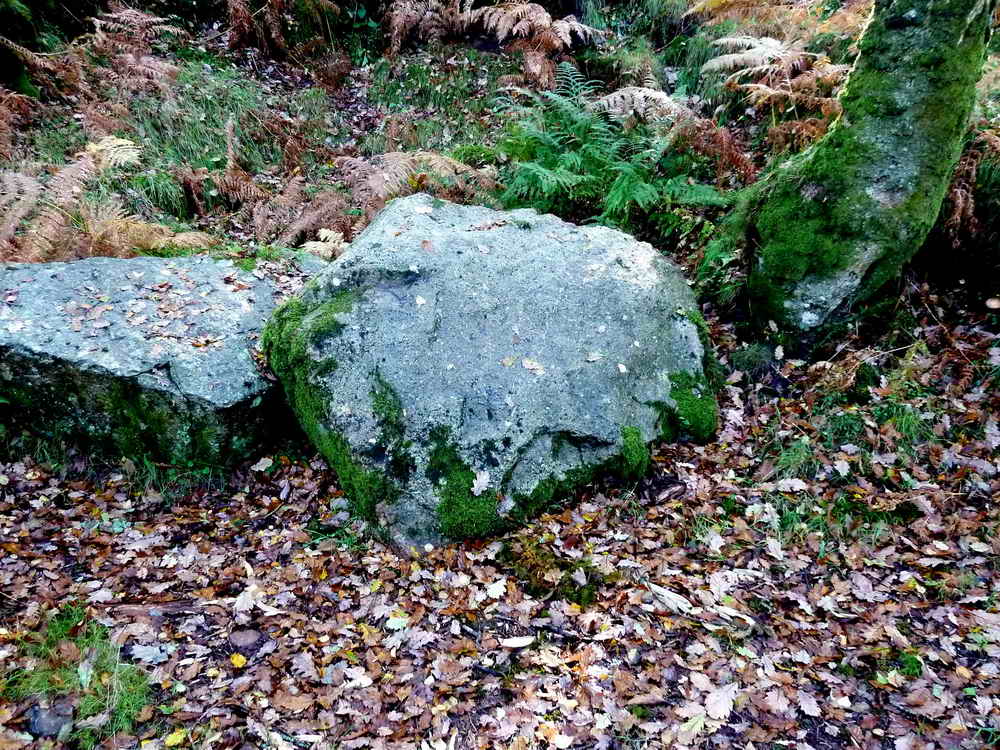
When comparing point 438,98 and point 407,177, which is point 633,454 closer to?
point 407,177

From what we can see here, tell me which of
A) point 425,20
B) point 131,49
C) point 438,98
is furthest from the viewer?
point 425,20

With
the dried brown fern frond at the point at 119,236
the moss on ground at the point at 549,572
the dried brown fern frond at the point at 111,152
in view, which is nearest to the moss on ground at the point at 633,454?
the moss on ground at the point at 549,572

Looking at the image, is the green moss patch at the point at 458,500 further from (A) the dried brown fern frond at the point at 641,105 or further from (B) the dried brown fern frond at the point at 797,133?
(A) the dried brown fern frond at the point at 641,105

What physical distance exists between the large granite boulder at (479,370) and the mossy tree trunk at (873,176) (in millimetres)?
847

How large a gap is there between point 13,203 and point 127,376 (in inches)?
111

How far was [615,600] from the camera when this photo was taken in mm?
3719

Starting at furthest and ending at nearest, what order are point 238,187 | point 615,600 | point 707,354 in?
point 238,187, point 707,354, point 615,600

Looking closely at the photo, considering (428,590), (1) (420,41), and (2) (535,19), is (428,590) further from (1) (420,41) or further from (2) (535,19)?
(1) (420,41)

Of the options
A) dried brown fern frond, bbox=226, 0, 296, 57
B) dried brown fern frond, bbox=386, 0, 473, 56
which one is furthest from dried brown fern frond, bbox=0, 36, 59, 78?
dried brown fern frond, bbox=386, 0, 473, 56

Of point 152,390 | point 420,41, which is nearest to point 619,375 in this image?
point 152,390

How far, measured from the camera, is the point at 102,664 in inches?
128

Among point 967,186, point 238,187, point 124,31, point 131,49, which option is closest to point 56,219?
point 238,187

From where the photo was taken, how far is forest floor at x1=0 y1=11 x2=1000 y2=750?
3.08m

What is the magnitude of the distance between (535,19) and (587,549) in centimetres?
818
